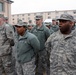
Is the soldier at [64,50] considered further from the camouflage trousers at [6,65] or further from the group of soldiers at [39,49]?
the camouflage trousers at [6,65]

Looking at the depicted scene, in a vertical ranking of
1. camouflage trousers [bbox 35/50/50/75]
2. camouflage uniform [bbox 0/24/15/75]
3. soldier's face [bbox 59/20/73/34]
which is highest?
soldier's face [bbox 59/20/73/34]

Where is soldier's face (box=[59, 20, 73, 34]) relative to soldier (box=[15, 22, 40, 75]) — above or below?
above

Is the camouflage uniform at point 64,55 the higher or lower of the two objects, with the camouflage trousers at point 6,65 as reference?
higher

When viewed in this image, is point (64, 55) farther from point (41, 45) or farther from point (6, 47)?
point (41, 45)

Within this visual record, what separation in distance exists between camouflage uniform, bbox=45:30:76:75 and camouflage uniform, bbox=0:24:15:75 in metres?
2.27

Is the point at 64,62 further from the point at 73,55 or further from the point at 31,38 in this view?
the point at 31,38

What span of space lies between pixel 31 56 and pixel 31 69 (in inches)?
10.7

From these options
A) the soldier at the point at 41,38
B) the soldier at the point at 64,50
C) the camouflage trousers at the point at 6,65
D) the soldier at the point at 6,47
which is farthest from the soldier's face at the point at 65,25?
the soldier at the point at 41,38

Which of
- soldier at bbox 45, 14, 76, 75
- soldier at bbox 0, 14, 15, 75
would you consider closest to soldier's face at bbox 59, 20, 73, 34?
soldier at bbox 45, 14, 76, 75

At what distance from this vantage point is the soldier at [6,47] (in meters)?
5.77

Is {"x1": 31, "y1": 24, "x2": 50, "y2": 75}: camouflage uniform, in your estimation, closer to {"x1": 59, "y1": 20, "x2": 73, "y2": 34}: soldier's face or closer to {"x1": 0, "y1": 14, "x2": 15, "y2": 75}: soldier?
{"x1": 0, "y1": 14, "x2": 15, "y2": 75}: soldier

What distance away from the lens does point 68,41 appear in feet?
11.8

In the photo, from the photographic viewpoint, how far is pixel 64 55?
358cm

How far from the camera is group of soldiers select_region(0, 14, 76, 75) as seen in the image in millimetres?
3598
